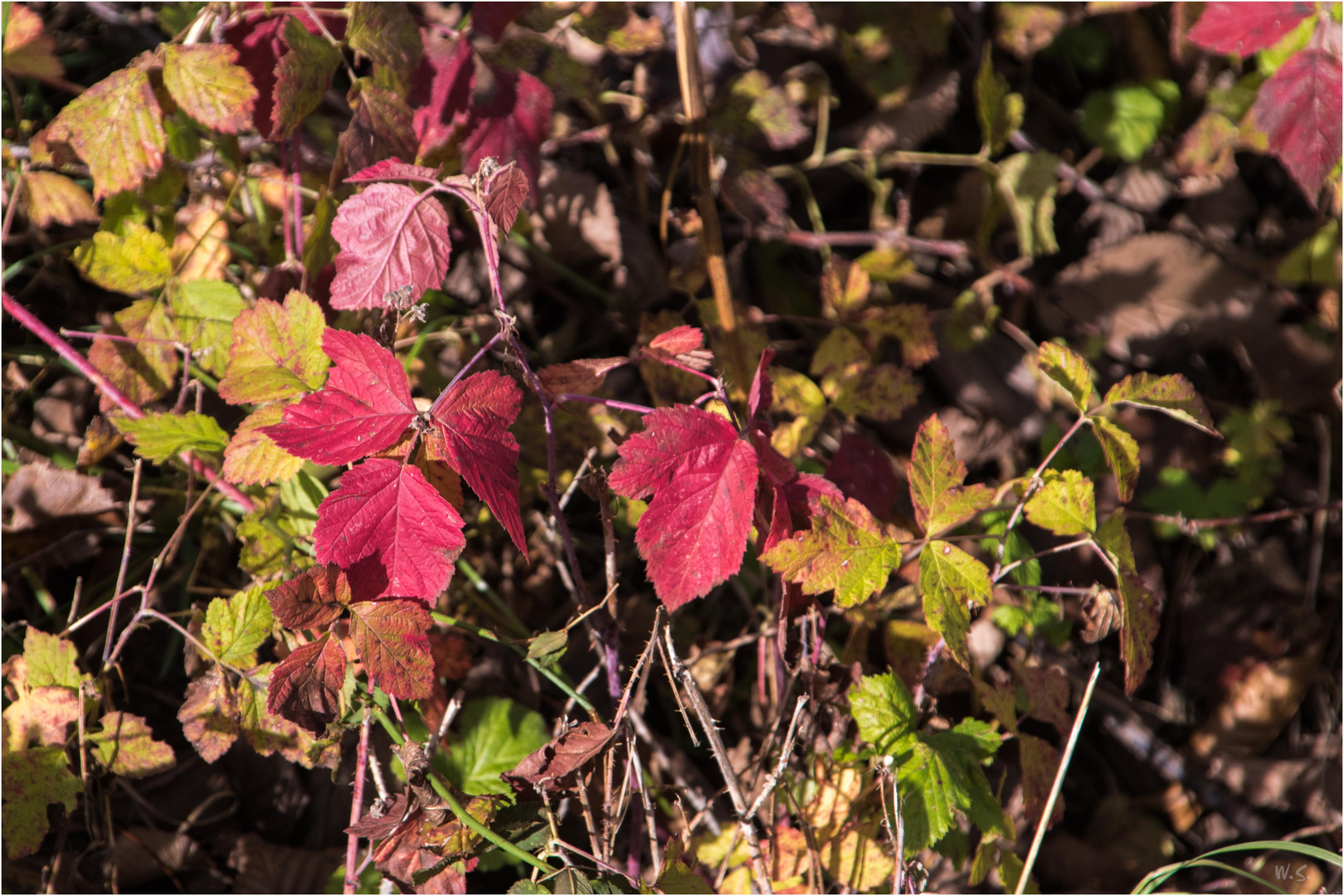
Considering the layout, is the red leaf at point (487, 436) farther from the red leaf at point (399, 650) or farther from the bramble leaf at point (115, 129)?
the bramble leaf at point (115, 129)

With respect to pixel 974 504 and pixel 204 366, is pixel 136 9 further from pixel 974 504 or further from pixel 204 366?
pixel 974 504

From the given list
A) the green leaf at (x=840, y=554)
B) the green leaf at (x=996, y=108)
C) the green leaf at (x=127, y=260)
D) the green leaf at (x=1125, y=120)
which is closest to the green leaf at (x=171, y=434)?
the green leaf at (x=127, y=260)

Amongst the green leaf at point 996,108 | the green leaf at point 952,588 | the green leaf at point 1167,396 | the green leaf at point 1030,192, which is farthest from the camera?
the green leaf at point 1030,192

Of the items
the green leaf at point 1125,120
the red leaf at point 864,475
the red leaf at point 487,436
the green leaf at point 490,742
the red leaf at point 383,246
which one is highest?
the red leaf at point 383,246

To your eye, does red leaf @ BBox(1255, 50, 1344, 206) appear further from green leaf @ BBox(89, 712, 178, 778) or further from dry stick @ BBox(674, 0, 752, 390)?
green leaf @ BBox(89, 712, 178, 778)

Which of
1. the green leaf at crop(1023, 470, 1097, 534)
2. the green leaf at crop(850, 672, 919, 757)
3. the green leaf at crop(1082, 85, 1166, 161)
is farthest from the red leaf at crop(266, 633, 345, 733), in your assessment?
the green leaf at crop(1082, 85, 1166, 161)

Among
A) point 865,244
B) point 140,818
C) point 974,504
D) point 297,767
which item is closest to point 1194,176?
point 865,244

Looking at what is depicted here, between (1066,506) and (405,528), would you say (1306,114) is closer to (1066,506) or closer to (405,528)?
(1066,506)
